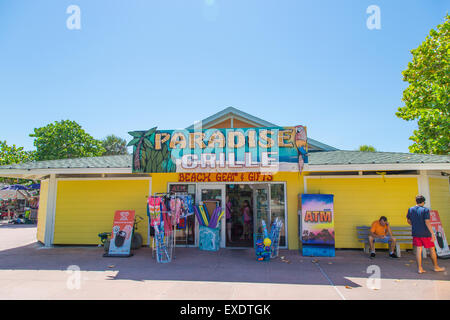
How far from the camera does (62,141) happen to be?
28656 millimetres

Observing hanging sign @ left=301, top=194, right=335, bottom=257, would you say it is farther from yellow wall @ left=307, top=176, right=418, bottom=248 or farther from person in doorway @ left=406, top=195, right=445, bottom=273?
person in doorway @ left=406, top=195, right=445, bottom=273

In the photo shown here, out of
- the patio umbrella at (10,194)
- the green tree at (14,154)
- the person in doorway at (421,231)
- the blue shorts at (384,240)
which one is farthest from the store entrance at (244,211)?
the green tree at (14,154)

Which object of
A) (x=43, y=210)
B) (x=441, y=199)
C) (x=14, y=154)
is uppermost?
(x=14, y=154)

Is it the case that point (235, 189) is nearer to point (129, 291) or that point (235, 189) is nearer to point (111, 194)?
point (111, 194)

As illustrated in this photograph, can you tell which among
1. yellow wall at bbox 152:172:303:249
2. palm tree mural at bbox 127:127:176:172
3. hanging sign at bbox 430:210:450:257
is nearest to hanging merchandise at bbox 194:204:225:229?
palm tree mural at bbox 127:127:176:172

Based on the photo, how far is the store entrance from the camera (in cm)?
945

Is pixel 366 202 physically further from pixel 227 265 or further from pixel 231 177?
pixel 227 265

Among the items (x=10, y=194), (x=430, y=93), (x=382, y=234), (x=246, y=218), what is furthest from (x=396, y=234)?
(x=10, y=194)

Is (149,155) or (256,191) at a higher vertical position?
(149,155)

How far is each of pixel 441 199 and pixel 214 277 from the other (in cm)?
843

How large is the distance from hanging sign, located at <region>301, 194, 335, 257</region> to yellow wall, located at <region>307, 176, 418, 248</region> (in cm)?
91

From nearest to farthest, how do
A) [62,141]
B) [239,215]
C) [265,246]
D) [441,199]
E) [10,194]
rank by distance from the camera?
[265,246] < [441,199] < [239,215] < [10,194] < [62,141]

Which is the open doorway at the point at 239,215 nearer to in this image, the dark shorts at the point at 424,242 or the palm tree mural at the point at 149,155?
the palm tree mural at the point at 149,155

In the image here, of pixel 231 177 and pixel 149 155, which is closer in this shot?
pixel 149 155
